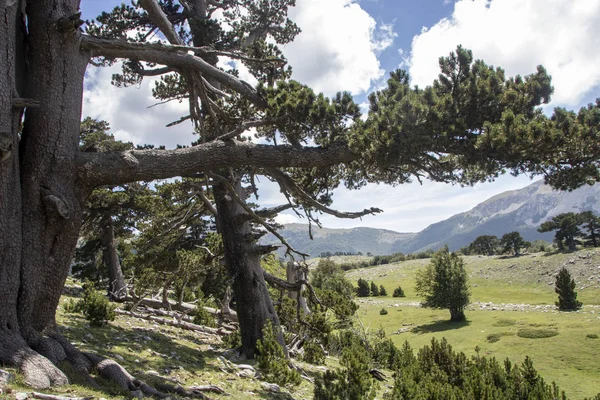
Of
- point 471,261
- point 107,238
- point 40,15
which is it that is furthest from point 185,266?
point 471,261

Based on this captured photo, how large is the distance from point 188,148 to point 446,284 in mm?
50789

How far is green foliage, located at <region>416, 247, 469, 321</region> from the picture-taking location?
48.0 metres

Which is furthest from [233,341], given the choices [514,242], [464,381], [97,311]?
[514,242]

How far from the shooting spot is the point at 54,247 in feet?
18.3

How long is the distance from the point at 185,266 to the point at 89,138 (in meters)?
15.1

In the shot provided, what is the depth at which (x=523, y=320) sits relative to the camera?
4125 centimetres

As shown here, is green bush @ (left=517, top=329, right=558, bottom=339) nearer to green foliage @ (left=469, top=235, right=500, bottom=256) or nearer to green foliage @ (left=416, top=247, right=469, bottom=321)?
green foliage @ (left=416, top=247, right=469, bottom=321)

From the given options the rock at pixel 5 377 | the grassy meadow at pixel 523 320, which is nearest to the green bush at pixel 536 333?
the grassy meadow at pixel 523 320

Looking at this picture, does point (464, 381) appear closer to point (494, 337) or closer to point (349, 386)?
point (349, 386)

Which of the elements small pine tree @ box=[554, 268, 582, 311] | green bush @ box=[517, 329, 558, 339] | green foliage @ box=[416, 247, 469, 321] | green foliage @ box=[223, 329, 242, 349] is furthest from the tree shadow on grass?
green foliage @ box=[223, 329, 242, 349]

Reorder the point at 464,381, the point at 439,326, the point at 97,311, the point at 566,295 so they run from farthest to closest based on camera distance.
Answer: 1. the point at 566,295
2. the point at 439,326
3. the point at 464,381
4. the point at 97,311

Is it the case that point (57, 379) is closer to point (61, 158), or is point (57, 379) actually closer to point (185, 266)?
point (61, 158)

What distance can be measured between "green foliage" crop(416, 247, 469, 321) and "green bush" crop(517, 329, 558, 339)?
1309 centimetres

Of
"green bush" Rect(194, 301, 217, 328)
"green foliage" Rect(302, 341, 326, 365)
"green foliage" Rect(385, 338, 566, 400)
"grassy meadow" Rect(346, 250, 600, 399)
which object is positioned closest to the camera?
"green foliage" Rect(385, 338, 566, 400)
